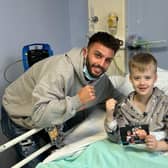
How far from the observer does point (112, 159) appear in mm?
1478

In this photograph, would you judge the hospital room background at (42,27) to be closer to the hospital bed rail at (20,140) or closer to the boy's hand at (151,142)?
the hospital bed rail at (20,140)

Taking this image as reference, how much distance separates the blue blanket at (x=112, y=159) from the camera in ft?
4.72

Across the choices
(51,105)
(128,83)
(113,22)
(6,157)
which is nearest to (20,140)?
(51,105)

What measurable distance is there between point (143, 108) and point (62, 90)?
Result: 417mm

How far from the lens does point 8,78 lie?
237 centimetres

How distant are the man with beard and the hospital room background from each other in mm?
444

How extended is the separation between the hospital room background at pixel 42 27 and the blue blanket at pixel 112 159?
3.30 ft

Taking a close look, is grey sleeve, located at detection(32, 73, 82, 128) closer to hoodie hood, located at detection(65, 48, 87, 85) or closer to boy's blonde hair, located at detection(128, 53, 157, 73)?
hoodie hood, located at detection(65, 48, 87, 85)

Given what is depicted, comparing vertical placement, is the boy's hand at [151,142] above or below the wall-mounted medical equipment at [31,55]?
below

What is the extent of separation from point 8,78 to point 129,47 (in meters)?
0.95

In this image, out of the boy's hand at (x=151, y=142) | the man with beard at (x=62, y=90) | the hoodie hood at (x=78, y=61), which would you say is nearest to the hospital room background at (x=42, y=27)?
the man with beard at (x=62, y=90)

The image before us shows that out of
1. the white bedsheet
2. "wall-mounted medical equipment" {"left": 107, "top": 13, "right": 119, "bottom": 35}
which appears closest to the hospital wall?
"wall-mounted medical equipment" {"left": 107, "top": 13, "right": 119, "bottom": 35}

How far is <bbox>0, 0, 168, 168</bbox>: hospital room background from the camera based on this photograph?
231cm

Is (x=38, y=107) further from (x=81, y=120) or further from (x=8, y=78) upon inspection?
(x=8, y=78)
